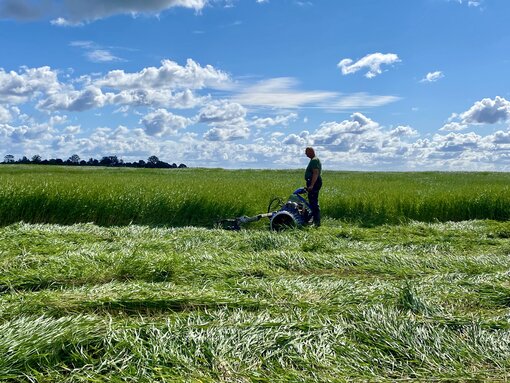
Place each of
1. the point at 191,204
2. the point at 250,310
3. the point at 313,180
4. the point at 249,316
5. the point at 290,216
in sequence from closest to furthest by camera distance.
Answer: the point at 249,316 → the point at 250,310 → the point at 290,216 → the point at 313,180 → the point at 191,204

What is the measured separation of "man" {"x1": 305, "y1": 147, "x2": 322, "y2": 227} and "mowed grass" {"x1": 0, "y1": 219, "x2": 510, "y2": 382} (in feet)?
10.2

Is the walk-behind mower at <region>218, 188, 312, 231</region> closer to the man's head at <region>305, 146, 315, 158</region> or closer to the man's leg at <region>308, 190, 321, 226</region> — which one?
the man's leg at <region>308, 190, 321, 226</region>

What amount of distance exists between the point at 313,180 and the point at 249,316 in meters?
5.51

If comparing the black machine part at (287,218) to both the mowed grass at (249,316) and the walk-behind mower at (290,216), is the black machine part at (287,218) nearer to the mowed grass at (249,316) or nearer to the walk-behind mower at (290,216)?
the walk-behind mower at (290,216)

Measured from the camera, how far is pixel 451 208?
38.2 feet

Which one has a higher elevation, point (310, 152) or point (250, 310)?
point (310, 152)

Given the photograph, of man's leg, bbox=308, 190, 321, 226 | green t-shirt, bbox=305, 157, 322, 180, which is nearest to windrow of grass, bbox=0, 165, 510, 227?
man's leg, bbox=308, 190, 321, 226

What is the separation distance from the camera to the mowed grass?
2670 mm

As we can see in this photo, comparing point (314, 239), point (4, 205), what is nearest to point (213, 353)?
point (314, 239)

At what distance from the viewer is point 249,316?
3.33 m

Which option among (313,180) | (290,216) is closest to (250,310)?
(290,216)

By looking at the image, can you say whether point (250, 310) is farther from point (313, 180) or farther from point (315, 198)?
point (315, 198)

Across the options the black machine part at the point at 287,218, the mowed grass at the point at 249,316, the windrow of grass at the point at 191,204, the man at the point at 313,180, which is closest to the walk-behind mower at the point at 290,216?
the black machine part at the point at 287,218

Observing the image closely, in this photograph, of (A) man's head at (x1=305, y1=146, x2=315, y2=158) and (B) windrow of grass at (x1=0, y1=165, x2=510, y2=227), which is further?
(B) windrow of grass at (x1=0, y1=165, x2=510, y2=227)
